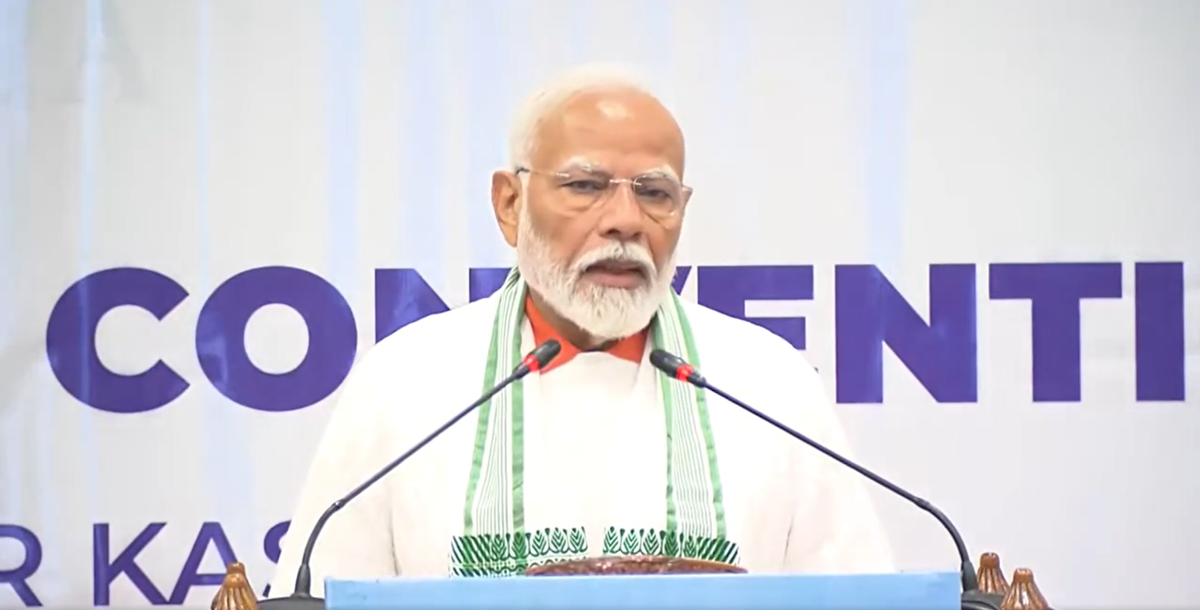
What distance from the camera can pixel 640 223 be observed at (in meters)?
2.49

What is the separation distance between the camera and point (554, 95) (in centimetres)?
263

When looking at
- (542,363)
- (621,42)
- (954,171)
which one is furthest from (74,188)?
(954,171)

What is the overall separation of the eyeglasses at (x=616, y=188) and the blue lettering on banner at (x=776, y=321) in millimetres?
690

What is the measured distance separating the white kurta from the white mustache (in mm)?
218

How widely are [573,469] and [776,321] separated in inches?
35.3

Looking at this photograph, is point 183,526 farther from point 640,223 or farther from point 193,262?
point 640,223

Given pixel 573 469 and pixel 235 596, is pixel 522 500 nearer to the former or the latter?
pixel 573 469

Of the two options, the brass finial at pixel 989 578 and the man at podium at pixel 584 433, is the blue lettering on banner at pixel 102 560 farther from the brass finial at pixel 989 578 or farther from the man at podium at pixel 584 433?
the brass finial at pixel 989 578

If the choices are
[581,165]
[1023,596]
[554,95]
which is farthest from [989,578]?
[554,95]

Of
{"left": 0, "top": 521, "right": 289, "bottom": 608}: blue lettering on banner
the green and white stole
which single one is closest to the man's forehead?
the green and white stole

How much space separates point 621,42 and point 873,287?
87 centimetres

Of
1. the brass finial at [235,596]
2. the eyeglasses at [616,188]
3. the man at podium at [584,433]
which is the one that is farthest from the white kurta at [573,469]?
the brass finial at [235,596]

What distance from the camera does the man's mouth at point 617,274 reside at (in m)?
2.52

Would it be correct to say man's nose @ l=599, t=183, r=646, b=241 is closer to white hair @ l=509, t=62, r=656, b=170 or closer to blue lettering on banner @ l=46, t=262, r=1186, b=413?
white hair @ l=509, t=62, r=656, b=170
